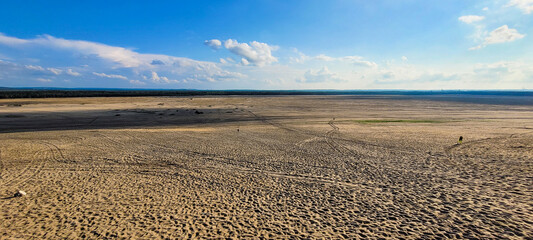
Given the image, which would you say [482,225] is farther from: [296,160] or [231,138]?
[231,138]

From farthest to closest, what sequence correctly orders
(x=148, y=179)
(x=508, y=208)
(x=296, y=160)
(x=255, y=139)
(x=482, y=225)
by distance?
(x=255, y=139), (x=296, y=160), (x=148, y=179), (x=508, y=208), (x=482, y=225)

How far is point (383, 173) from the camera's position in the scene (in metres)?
12.2

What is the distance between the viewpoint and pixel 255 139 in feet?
65.5

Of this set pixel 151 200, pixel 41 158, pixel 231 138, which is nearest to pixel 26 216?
pixel 151 200

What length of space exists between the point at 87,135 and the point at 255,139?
561 inches

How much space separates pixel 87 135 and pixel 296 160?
1800 centimetres

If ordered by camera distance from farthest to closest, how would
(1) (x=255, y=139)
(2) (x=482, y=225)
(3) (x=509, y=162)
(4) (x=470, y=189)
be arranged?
1. (1) (x=255, y=139)
2. (3) (x=509, y=162)
3. (4) (x=470, y=189)
4. (2) (x=482, y=225)

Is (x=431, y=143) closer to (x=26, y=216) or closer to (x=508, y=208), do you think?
(x=508, y=208)

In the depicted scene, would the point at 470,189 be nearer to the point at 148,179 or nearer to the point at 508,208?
the point at 508,208

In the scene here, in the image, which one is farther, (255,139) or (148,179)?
(255,139)

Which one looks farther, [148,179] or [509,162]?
[509,162]

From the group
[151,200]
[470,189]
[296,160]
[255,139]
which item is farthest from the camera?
[255,139]

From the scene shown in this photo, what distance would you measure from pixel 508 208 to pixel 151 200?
13.0 metres

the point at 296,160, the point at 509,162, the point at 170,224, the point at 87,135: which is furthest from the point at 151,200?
the point at 509,162
